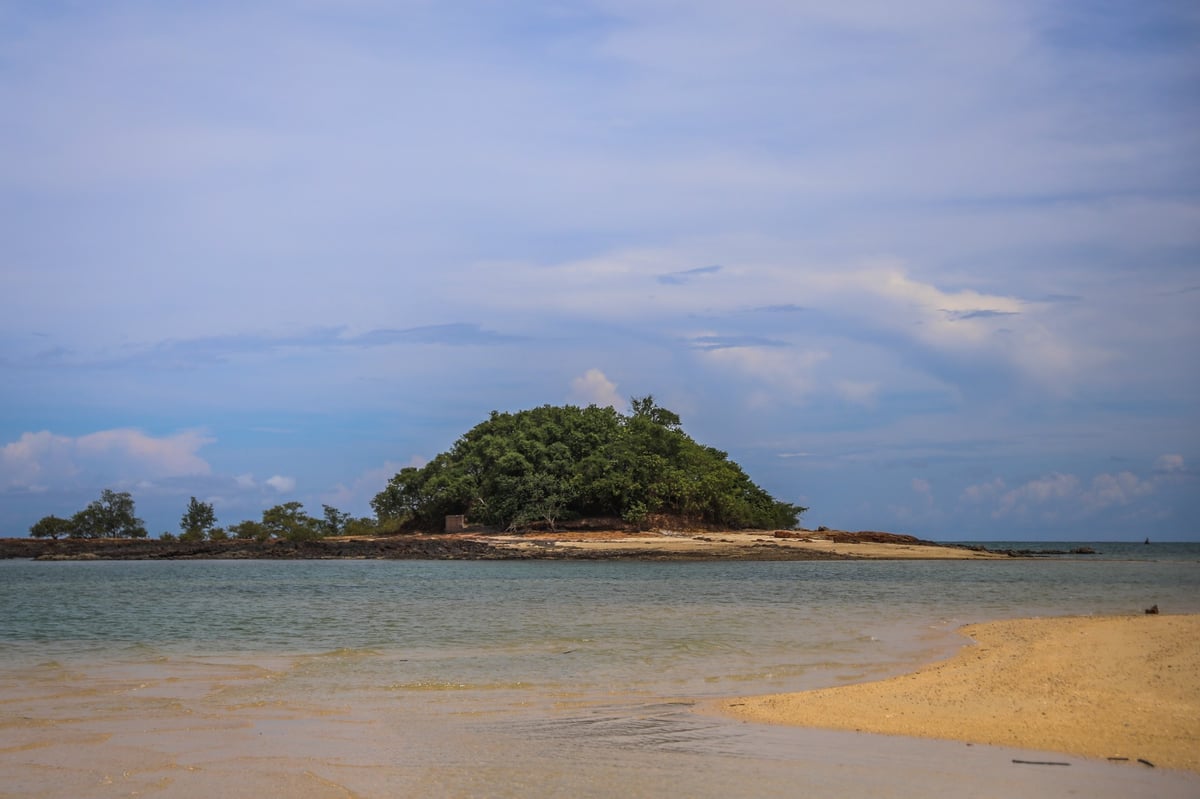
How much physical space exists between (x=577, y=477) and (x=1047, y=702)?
51.1 metres

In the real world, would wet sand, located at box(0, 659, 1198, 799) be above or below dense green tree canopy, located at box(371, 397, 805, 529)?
below

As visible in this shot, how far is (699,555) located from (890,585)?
1835 centimetres

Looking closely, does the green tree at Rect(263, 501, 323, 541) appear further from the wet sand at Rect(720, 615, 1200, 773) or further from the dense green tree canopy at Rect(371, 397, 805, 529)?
the wet sand at Rect(720, 615, 1200, 773)

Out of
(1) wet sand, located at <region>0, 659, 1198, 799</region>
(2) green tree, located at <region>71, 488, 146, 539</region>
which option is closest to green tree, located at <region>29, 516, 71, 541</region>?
(2) green tree, located at <region>71, 488, 146, 539</region>

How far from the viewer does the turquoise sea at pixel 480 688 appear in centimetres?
A: 876

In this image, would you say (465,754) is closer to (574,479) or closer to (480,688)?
(480,688)

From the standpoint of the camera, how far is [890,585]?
35188 millimetres

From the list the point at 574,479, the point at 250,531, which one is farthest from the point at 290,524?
the point at 574,479

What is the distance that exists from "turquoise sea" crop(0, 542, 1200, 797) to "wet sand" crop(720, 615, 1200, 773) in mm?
664

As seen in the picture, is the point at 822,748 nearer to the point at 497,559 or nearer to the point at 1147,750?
the point at 1147,750

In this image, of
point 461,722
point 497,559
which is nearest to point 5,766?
point 461,722

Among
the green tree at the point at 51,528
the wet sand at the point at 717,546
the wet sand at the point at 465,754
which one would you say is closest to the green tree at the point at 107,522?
the green tree at the point at 51,528

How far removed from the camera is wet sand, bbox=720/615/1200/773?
31.6 ft

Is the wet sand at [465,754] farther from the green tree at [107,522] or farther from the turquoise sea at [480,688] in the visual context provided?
the green tree at [107,522]
